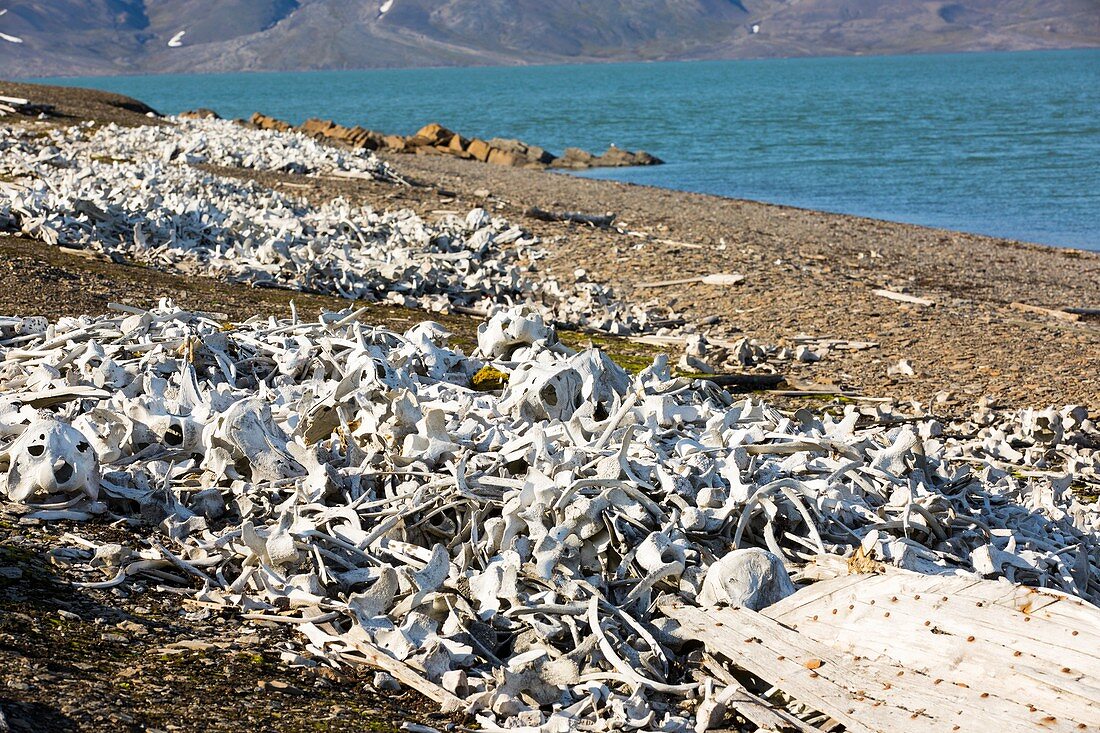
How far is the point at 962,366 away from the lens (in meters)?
7.98

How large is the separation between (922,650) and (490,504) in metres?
1.28

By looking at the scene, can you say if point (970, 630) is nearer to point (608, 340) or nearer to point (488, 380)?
point (488, 380)

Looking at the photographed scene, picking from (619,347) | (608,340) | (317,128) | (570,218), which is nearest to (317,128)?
(317,128)

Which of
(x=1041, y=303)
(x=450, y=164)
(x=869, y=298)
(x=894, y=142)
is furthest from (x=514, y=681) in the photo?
(x=894, y=142)

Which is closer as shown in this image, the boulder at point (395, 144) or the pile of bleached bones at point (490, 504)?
the pile of bleached bones at point (490, 504)

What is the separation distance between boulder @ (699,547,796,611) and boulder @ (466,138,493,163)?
32260 mm

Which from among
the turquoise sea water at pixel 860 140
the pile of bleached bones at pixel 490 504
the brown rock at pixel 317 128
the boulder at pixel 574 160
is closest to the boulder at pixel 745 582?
the pile of bleached bones at pixel 490 504

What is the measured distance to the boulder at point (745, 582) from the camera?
3.02 m

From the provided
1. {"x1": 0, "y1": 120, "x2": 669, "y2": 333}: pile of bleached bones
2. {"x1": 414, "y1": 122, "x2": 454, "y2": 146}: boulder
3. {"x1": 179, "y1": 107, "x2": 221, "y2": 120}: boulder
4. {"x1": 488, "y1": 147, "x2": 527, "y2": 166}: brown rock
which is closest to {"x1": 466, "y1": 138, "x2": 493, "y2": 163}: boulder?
{"x1": 488, "y1": 147, "x2": 527, "y2": 166}: brown rock

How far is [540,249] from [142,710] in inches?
388

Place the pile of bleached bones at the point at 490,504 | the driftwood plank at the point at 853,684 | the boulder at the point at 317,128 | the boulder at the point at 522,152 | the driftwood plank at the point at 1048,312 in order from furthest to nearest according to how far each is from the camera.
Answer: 1. the boulder at the point at 522,152
2. the boulder at the point at 317,128
3. the driftwood plank at the point at 1048,312
4. the pile of bleached bones at the point at 490,504
5. the driftwood plank at the point at 853,684

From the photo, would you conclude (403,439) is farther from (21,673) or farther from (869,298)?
(869,298)

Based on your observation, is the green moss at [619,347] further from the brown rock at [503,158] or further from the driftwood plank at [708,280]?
the brown rock at [503,158]

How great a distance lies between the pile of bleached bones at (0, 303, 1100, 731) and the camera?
2949mm
